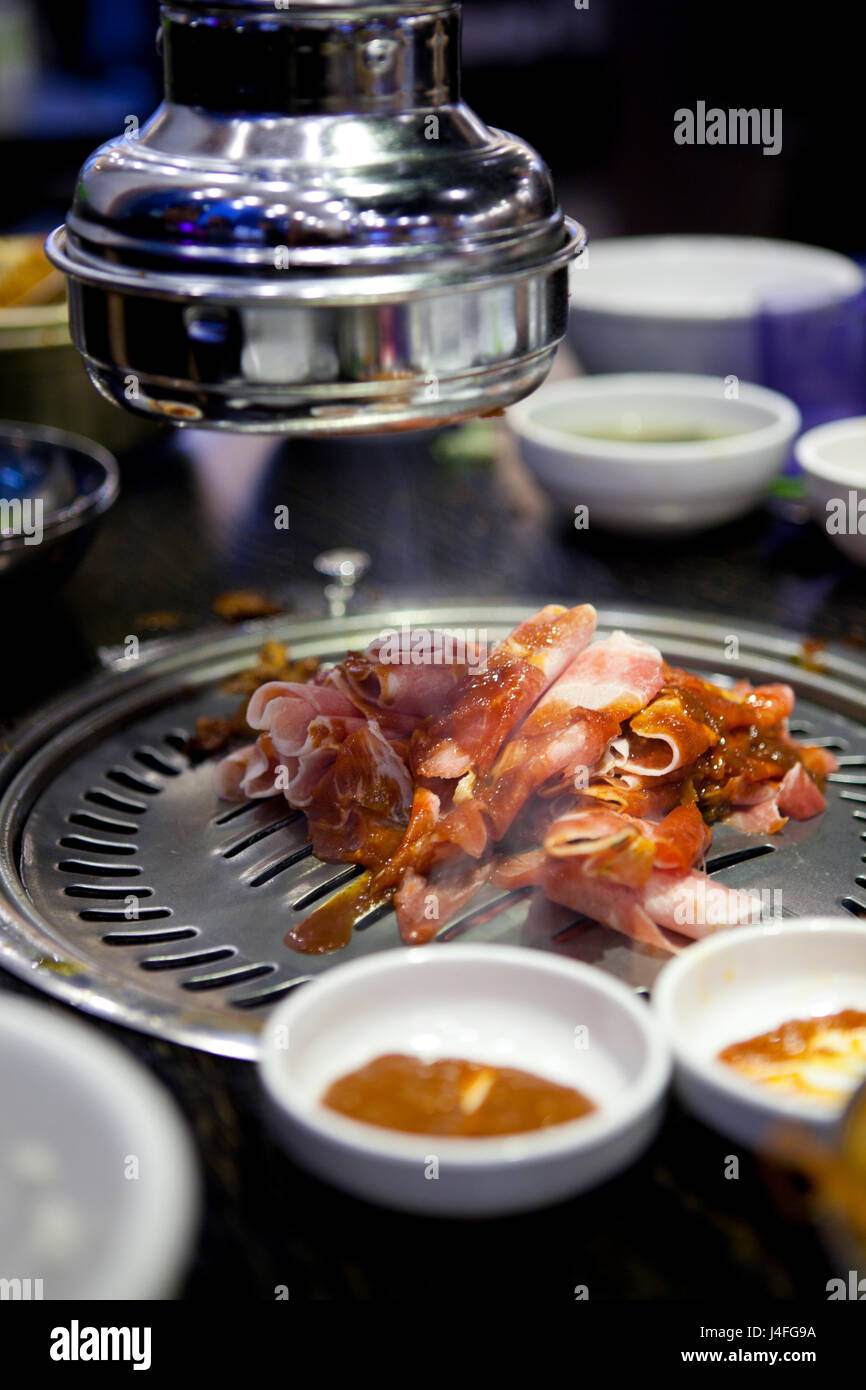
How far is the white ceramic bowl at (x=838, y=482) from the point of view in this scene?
2812 mm

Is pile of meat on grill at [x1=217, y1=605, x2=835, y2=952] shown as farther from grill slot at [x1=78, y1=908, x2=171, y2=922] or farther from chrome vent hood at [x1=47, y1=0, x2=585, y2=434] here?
chrome vent hood at [x1=47, y1=0, x2=585, y2=434]

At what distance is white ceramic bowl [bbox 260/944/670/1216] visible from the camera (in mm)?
1261

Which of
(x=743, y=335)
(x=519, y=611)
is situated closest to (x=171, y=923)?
(x=519, y=611)

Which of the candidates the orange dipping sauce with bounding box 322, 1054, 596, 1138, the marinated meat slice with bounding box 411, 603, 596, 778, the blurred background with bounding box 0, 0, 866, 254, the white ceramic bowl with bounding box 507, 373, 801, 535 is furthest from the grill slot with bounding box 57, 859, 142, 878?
the blurred background with bounding box 0, 0, 866, 254

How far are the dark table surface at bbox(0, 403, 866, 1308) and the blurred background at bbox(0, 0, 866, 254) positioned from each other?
430cm

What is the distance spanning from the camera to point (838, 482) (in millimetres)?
2834

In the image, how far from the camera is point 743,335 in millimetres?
3656

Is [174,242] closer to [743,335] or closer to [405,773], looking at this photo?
[405,773]

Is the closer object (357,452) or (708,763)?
(708,763)

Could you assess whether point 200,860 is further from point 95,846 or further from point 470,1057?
point 470,1057

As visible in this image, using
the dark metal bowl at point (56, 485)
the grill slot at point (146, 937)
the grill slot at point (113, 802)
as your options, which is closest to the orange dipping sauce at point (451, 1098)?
the grill slot at point (146, 937)

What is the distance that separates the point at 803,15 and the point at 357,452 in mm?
5351

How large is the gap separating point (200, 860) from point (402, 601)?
94 centimetres

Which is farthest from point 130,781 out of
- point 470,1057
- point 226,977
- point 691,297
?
point 691,297
